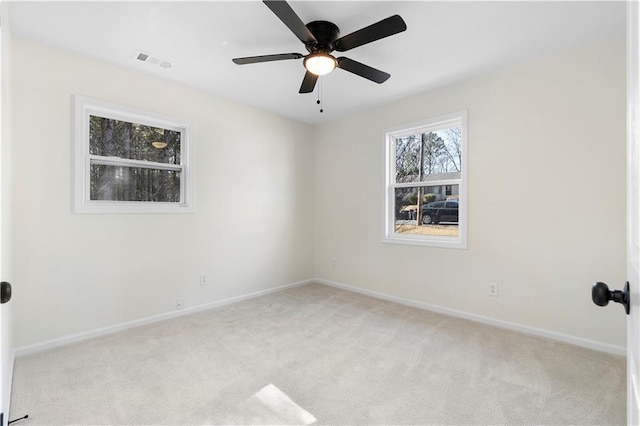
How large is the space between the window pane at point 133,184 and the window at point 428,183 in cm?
268

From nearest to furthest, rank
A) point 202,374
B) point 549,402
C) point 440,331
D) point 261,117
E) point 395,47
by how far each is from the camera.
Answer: point 549,402
point 202,374
point 395,47
point 440,331
point 261,117

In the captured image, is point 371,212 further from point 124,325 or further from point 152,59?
point 124,325

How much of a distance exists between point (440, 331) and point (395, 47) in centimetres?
266

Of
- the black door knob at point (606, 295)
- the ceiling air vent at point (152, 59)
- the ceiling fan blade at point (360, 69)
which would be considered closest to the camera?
the black door knob at point (606, 295)

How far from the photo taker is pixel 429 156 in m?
3.71

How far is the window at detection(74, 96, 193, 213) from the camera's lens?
2.76 m

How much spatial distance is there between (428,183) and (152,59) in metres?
3.22

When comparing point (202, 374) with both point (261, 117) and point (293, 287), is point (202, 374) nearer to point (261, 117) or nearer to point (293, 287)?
point (293, 287)

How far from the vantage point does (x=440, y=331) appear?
290 cm

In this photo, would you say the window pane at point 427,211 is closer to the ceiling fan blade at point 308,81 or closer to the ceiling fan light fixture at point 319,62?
the ceiling fan blade at point 308,81

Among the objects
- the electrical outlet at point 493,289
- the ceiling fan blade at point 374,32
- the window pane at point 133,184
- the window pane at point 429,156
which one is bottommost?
the electrical outlet at point 493,289

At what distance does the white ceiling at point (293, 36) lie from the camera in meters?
2.10

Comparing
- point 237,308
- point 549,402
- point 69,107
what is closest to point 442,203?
point 549,402

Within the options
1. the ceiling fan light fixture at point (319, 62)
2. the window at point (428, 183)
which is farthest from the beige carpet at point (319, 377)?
the ceiling fan light fixture at point (319, 62)
